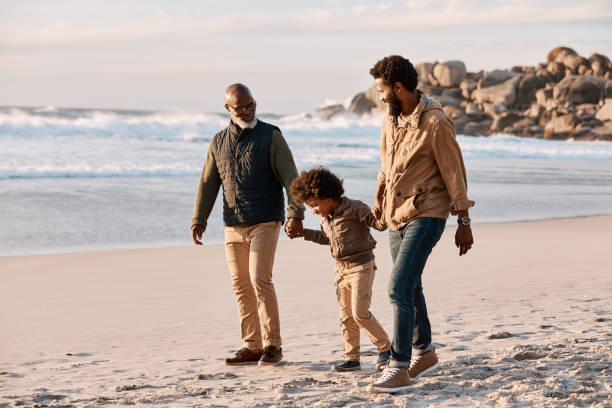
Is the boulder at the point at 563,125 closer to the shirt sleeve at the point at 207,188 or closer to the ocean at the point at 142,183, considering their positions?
the ocean at the point at 142,183

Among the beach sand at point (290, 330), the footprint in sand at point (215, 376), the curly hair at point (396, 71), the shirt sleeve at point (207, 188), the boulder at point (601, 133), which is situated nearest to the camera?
the curly hair at point (396, 71)

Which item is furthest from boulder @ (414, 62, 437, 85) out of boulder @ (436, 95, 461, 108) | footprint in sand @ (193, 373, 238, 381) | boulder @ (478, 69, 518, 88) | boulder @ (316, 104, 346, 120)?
footprint in sand @ (193, 373, 238, 381)

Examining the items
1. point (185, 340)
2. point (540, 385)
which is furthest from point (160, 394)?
point (540, 385)

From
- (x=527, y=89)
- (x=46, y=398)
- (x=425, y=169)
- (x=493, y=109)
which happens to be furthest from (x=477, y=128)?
(x=46, y=398)

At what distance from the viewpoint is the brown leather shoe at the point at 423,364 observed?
174 inches

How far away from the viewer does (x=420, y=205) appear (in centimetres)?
399

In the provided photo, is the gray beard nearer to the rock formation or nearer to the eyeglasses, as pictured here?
the eyeglasses

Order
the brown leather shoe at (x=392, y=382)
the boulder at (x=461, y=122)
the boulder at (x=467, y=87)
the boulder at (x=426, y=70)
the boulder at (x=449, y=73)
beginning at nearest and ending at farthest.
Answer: the brown leather shoe at (x=392, y=382)
the boulder at (x=461, y=122)
the boulder at (x=467, y=87)
the boulder at (x=449, y=73)
the boulder at (x=426, y=70)

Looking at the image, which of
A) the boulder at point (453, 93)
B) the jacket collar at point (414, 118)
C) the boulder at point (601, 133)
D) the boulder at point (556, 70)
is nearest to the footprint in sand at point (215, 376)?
the jacket collar at point (414, 118)

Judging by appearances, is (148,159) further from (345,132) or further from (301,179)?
(345,132)

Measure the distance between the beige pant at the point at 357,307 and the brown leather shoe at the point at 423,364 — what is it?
0.26 metres

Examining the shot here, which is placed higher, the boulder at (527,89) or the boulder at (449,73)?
the boulder at (449,73)

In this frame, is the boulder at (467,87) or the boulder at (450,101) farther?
the boulder at (467,87)

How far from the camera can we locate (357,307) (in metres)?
4.56
